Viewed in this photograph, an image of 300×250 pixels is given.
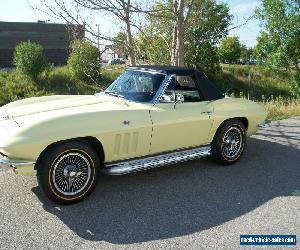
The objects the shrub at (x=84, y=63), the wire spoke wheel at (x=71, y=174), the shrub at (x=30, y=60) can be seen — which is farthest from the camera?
the shrub at (x=84, y=63)

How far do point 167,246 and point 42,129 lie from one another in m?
1.85

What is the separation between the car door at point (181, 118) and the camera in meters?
4.98

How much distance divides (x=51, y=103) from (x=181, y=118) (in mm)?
1817

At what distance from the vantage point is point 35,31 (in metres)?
44.1

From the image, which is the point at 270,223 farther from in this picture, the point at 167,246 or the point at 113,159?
the point at 113,159

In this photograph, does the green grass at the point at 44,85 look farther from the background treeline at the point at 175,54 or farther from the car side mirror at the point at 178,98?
the car side mirror at the point at 178,98

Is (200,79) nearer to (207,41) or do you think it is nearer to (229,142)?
(229,142)

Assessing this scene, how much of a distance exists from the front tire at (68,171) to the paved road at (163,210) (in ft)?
0.51

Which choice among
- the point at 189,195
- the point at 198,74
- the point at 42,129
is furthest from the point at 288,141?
the point at 42,129

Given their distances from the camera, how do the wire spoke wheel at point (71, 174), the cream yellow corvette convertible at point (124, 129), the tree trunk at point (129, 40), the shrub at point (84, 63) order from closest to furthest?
the cream yellow corvette convertible at point (124, 129), the wire spoke wheel at point (71, 174), the tree trunk at point (129, 40), the shrub at point (84, 63)

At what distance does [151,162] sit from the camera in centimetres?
491

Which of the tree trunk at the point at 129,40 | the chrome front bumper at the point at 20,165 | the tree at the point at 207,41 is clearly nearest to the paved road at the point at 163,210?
the chrome front bumper at the point at 20,165

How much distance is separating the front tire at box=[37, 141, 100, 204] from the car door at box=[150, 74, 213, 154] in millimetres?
949

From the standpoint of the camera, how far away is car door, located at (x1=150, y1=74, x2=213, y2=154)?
4977 millimetres
